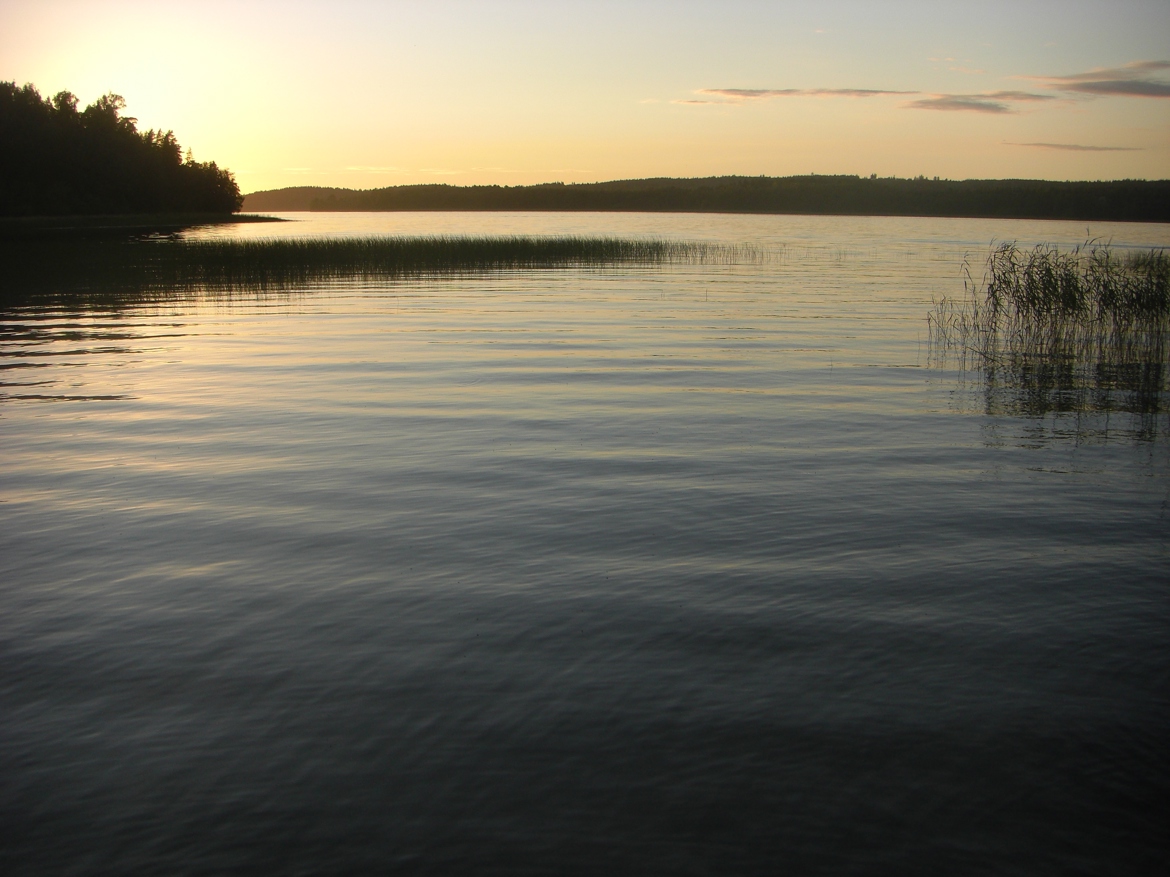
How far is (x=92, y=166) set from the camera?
105188 mm

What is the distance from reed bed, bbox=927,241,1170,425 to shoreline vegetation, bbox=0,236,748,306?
23034 millimetres

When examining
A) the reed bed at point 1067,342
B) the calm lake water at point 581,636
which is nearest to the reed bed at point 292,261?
the reed bed at point 1067,342

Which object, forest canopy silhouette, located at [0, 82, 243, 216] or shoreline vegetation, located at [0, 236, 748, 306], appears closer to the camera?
shoreline vegetation, located at [0, 236, 748, 306]

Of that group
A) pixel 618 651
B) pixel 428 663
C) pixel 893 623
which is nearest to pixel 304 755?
pixel 428 663

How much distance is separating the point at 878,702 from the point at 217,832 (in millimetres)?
3742

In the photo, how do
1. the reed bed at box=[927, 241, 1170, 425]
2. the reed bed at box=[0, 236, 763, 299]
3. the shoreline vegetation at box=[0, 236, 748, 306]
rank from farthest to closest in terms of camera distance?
the reed bed at box=[0, 236, 763, 299] < the shoreline vegetation at box=[0, 236, 748, 306] < the reed bed at box=[927, 241, 1170, 425]

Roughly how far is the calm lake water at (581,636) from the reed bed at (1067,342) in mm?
1763

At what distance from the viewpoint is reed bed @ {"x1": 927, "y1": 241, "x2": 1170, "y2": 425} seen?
16578 millimetres

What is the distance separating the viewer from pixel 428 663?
615 centimetres

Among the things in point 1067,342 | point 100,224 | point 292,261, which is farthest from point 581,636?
point 100,224

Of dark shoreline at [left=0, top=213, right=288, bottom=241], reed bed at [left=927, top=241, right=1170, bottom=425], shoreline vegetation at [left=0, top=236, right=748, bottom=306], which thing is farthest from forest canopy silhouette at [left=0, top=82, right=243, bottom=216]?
reed bed at [left=927, top=241, right=1170, bottom=425]

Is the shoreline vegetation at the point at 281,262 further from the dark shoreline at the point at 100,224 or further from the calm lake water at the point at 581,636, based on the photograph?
the calm lake water at the point at 581,636

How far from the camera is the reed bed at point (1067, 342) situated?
653 inches

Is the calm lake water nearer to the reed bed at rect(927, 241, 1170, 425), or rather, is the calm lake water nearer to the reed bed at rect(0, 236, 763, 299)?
the reed bed at rect(927, 241, 1170, 425)
